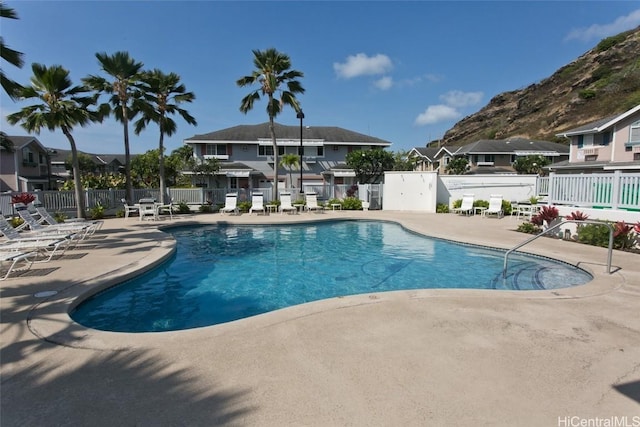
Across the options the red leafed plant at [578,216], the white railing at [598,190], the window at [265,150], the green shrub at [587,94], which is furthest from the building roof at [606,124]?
the green shrub at [587,94]

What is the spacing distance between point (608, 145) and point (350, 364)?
35274 millimetres

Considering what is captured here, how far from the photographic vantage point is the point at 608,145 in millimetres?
28562

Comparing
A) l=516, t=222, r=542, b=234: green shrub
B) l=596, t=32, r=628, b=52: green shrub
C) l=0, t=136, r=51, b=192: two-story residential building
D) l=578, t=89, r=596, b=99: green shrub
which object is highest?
l=596, t=32, r=628, b=52: green shrub

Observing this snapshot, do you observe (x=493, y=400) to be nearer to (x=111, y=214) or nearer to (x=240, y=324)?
(x=240, y=324)

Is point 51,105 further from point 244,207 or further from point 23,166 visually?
point 23,166

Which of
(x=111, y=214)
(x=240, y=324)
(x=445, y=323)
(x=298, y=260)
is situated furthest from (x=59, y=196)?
(x=445, y=323)

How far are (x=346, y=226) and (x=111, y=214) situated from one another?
41.7 feet

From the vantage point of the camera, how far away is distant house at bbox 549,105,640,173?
26438 millimetres

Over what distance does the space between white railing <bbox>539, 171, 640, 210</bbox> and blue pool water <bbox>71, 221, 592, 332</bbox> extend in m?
3.68

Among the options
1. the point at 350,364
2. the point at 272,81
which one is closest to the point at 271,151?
the point at 272,81

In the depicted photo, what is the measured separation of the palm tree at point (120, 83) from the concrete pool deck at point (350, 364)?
15.4 m

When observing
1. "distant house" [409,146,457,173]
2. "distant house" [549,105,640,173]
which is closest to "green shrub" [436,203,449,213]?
"distant house" [549,105,640,173]

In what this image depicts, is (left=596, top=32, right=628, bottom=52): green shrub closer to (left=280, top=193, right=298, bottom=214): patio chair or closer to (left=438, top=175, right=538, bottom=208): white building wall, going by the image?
(left=438, top=175, right=538, bottom=208): white building wall

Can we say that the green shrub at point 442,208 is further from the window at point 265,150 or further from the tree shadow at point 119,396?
the window at point 265,150
